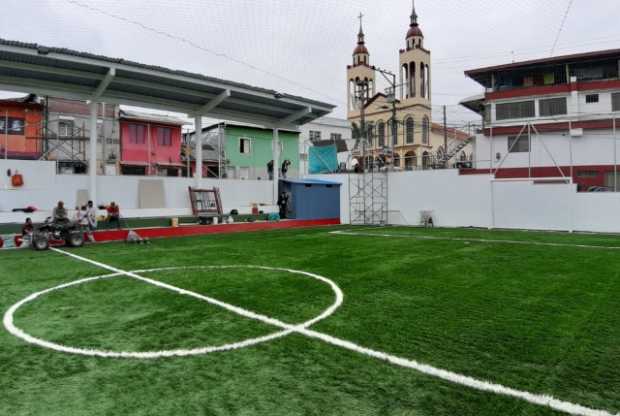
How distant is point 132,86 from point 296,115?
8.48 metres

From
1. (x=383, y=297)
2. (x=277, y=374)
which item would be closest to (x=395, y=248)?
(x=383, y=297)

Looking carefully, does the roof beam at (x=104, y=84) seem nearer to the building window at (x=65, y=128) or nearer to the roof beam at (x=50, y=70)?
the roof beam at (x=50, y=70)

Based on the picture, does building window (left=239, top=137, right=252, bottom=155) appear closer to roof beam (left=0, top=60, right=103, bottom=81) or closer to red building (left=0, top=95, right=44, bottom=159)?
red building (left=0, top=95, right=44, bottom=159)

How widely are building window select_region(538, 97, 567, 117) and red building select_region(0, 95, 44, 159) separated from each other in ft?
113

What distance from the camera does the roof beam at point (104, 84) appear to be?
46.3 feet

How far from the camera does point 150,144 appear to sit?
29156 millimetres

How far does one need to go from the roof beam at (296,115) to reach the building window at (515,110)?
17.9 meters

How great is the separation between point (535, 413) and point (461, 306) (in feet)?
8.40

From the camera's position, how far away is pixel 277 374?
10.5ft

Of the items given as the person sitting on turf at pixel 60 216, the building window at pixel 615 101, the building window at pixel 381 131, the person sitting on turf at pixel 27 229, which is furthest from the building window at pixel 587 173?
the building window at pixel 381 131

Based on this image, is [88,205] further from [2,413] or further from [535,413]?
[535,413]

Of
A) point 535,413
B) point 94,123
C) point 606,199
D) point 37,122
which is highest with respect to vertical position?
point 37,122

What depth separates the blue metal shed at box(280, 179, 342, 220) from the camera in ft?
71.4

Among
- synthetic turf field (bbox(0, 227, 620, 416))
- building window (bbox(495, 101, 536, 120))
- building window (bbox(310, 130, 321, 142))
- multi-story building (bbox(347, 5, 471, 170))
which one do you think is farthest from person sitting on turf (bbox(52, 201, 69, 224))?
multi-story building (bbox(347, 5, 471, 170))
